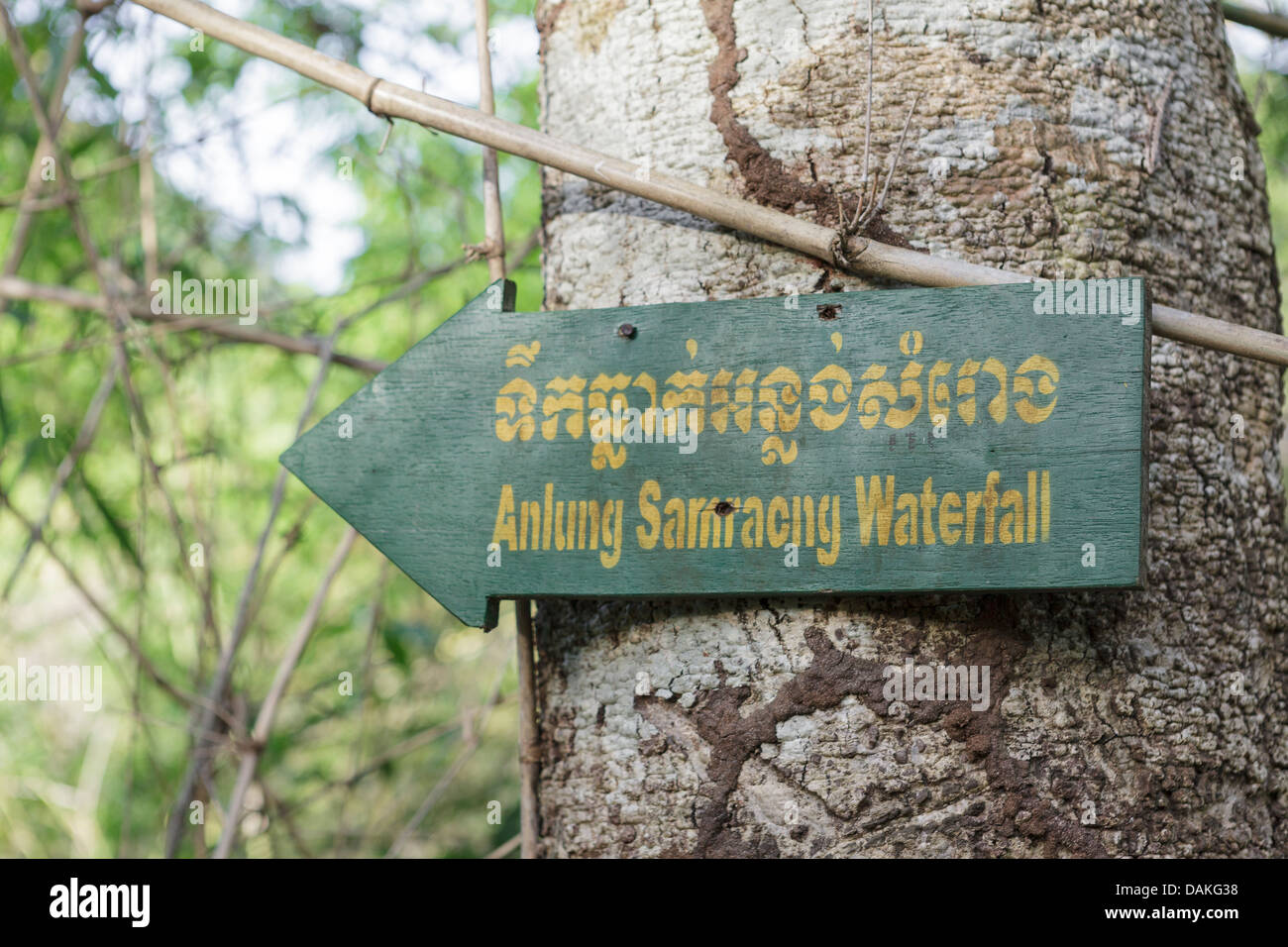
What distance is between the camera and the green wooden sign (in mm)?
1096

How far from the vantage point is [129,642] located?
1.90m

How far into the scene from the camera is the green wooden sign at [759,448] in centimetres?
110

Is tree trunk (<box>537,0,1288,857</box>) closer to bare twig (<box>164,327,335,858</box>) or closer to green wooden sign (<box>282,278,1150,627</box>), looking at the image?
green wooden sign (<box>282,278,1150,627</box>)

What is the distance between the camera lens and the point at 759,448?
1.18m

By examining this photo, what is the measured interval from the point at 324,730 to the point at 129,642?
8.49 feet

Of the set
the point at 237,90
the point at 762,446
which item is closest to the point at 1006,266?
the point at 762,446

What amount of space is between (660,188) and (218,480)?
258 centimetres

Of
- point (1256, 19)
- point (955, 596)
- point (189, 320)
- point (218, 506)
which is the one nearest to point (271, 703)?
point (189, 320)

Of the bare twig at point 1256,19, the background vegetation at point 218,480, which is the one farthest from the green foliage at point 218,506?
the bare twig at point 1256,19


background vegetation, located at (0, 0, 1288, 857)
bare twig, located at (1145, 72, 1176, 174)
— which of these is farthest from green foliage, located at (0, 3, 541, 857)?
bare twig, located at (1145, 72, 1176, 174)

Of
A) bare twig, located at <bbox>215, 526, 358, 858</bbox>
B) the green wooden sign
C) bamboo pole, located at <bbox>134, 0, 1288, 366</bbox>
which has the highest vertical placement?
bamboo pole, located at <bbox>134, 0, 1288, 366</bbox>

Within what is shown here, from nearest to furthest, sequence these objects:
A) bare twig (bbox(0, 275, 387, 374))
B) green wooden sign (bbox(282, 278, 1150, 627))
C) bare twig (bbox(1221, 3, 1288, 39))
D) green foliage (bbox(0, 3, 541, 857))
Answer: green wooden sign (bbox(282, 278, 1150, 627)) → bare twig (bbox(1221, 3, 1288, 39)) → bare twig (bbox(0, 275, 387, 374)) → green foliage (bbox(0, 3, 541, 857))

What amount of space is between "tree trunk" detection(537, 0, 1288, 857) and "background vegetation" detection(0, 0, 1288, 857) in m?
0.73

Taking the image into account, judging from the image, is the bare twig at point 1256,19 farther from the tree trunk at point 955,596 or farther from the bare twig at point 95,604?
the bare twig at point 95,604
